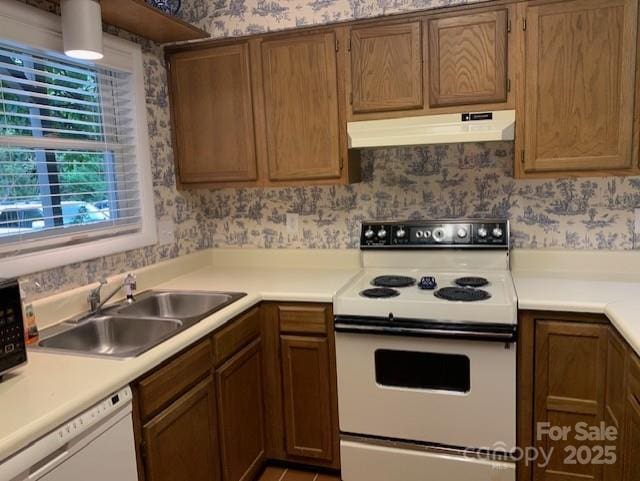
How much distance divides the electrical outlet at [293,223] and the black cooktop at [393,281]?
648 mm

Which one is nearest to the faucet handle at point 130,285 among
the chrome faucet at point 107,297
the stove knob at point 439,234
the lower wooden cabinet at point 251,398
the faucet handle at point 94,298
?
the chrome faucet at point 107,297

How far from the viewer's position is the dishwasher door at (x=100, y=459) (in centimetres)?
119

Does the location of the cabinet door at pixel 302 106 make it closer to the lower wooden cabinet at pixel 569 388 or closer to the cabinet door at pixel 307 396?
the cabinet door at pixel 307 396

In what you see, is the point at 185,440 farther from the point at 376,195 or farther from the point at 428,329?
the point at 376,195

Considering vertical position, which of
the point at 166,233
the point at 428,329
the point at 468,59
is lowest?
the point at 428,329

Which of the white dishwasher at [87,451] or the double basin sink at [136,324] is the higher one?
the double basin sink at [136,324]

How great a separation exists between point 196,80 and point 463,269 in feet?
5.68

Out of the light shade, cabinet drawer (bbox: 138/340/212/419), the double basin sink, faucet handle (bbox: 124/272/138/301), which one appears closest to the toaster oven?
the double basin sink

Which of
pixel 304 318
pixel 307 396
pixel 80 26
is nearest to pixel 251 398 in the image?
pixel 307 396

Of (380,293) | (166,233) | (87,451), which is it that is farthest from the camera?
(166,233)

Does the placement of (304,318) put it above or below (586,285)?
below

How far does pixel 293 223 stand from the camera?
9.48 ft

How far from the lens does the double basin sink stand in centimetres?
181

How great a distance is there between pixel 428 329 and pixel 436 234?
0.68 meters
